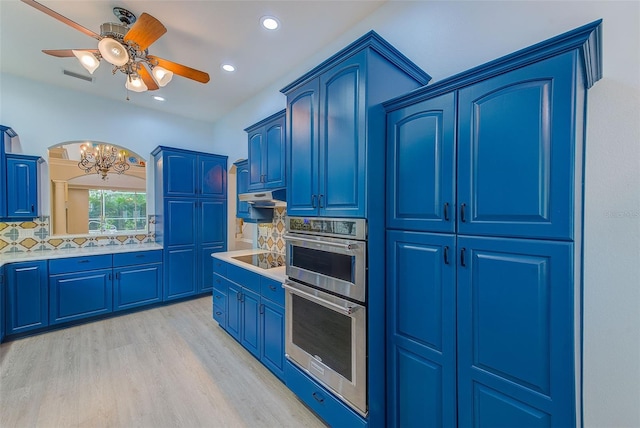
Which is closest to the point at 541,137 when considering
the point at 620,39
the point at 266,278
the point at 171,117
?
the point at 620,39

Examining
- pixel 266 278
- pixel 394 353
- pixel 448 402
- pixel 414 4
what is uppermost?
pixel 414 4

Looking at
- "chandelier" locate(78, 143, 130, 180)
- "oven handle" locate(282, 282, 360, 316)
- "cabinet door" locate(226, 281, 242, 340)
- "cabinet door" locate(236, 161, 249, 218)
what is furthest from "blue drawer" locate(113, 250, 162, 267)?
"oven handle" locate(282, 282, 360, 316)

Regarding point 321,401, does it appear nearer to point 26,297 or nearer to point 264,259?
point 264,259

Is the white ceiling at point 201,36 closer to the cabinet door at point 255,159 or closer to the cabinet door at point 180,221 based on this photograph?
the cabinet door at point 255,159

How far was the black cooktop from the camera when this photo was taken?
2831 mm

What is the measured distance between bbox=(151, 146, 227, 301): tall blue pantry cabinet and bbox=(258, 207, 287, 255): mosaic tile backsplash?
1124 mm

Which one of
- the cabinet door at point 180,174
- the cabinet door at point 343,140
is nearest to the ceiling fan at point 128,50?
the cabinet door at point 343,140

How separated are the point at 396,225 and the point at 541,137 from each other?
30.6 inches

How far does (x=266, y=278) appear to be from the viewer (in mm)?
2410

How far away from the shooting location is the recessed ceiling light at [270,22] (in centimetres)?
236

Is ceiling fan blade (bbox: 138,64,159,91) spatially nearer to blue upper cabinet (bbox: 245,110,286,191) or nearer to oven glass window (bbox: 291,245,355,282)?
blue upper cabinet (bbox: 245,110,286,191)

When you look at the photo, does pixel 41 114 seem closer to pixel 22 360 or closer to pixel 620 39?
pixel 22 360

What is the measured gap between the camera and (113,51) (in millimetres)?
2168

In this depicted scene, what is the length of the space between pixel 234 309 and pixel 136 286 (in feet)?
6.49
